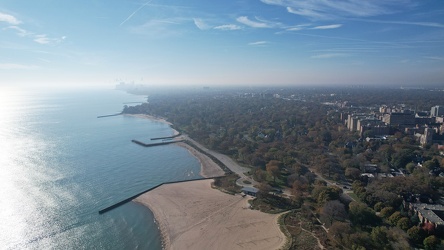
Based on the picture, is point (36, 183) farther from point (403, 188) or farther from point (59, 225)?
point (403, 188)

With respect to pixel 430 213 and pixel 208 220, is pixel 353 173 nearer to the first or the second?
pixel 430 213

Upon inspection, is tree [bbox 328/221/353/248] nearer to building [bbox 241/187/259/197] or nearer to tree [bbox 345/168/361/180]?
building [bbox 241/187/259/197]

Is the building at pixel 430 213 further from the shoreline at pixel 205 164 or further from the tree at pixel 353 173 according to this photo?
the shoreline at pixel 205 164

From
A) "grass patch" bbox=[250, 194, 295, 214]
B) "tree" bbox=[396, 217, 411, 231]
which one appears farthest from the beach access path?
"tree" bbox=[396, 217, 411, 231]

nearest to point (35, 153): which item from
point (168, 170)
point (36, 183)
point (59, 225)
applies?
point (36, 183)

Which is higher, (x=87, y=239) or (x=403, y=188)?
(x=403, y=188)

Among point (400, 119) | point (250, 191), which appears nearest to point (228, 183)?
point (250, 191)
